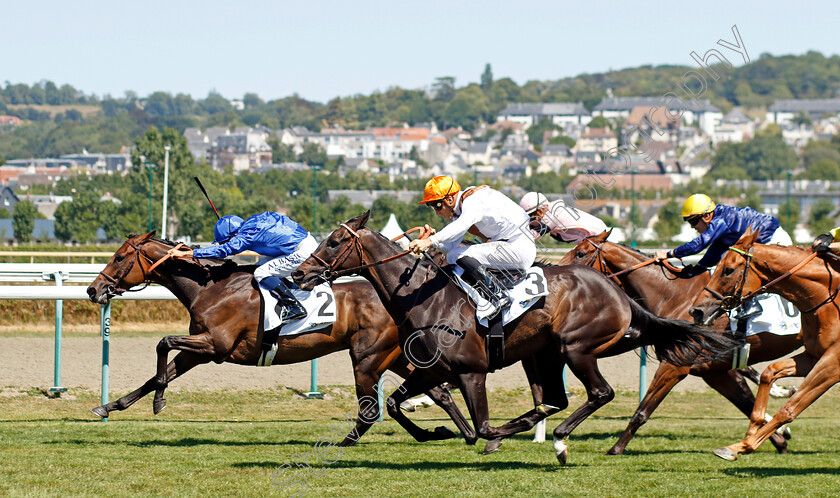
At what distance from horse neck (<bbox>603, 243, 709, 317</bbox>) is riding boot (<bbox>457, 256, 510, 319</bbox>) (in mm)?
1801

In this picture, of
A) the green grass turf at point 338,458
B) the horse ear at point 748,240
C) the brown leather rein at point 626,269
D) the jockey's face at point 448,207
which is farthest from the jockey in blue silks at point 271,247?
the horse ear at point 748,240

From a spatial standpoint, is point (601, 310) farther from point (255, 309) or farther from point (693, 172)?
point (693, 172)

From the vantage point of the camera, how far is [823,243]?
6820 millimetres

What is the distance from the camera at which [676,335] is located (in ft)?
23.2

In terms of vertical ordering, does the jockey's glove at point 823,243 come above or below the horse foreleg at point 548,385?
above

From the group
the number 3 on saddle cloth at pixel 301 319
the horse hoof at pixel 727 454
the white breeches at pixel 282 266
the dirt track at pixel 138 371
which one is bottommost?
the dirt track at pixel 138 371

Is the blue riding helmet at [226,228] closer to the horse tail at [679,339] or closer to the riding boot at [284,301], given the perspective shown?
the riding boot at [284,301]

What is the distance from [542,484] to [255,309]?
2710 millimetres

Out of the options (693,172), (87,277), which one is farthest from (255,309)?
(693,172)

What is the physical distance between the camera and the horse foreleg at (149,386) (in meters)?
7.68

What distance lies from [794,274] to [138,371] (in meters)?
7.03

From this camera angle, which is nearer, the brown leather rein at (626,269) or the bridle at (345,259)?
the bridle at (345,259)

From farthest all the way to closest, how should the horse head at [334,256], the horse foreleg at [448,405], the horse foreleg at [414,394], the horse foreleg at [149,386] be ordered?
the horse foreleg at [149,386]
the horse foreleg at [448,405]
the horse foreleg at [414,394]
the horse head at [334,256]

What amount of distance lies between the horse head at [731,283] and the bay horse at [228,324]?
1940 mm
